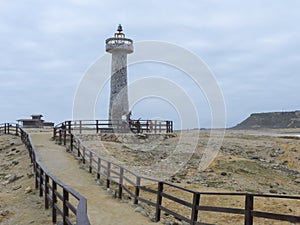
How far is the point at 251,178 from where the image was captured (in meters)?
18.2

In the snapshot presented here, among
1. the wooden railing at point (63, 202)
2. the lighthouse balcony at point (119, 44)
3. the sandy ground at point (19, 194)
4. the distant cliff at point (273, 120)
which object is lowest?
the sandy ground at point (19, 194)

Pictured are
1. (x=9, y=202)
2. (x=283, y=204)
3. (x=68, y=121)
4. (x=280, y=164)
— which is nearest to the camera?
(x=9, y=202)

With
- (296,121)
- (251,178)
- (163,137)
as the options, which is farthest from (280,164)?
(296,121)

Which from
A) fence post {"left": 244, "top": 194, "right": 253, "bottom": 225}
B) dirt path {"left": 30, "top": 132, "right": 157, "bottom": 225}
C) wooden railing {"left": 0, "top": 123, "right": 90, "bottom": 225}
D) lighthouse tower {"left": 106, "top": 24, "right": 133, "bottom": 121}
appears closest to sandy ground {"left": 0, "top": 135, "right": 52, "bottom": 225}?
wooden railing {"left": 0, "top": 123, "right": 90, "bottom": 225}

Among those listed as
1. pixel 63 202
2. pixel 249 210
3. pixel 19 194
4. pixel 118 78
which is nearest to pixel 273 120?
pixel 118 78

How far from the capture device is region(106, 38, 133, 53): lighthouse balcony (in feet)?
101

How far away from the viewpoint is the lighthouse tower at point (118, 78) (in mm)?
30922

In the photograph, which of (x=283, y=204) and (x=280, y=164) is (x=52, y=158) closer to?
(x=283, y=204)

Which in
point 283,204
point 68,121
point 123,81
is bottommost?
point 283,204

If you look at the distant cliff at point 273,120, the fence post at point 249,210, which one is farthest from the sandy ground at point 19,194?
the distant cliff at point 273,120

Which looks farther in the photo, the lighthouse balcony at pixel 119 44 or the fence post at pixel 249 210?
the lighthouse balcony at pixel 119 44

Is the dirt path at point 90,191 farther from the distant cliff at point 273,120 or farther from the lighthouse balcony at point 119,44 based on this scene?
the distant cliff at point 273,120

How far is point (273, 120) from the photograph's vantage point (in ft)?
286

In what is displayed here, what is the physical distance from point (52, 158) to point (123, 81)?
14.0 metres
